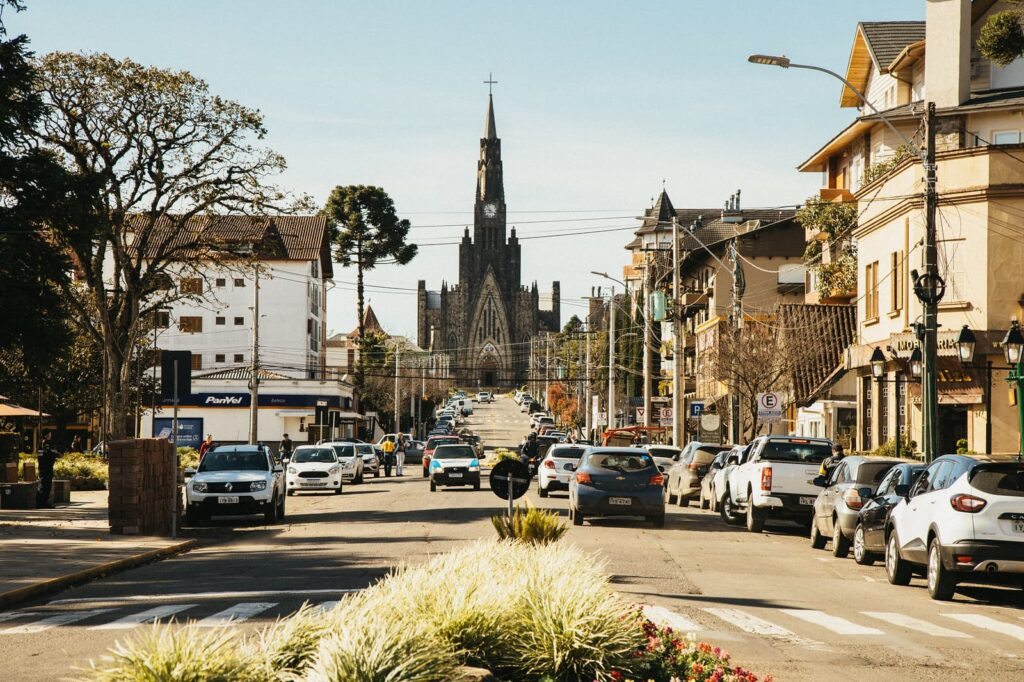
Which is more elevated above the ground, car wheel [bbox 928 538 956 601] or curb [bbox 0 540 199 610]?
car wheel [bbox 928 538 956 601]

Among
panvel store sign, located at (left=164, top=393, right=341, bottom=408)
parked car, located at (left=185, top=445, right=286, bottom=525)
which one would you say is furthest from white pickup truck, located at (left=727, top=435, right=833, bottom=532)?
panvel store sign, located at (left=164, top=393, right=341, bottom=408)

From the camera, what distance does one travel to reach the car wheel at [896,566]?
675 inches

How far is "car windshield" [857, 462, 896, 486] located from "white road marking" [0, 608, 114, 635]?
12.3 m

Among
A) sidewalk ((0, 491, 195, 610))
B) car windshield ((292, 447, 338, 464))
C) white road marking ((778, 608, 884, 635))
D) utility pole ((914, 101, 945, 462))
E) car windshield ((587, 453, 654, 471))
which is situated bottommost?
sidewalk ((0, 491, 195, 610))

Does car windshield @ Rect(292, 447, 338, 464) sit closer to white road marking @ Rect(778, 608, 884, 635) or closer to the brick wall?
the brick wall

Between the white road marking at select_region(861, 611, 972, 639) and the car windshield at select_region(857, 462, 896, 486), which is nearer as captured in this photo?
the white road marking at select_region(861, 611, 972, 639)

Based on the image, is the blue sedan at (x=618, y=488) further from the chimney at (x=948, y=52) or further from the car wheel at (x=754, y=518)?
the chimney at (x=948, y=52)

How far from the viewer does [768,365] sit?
49.1m

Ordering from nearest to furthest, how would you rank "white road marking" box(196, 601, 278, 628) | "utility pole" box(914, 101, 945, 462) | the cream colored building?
"white road marking" box(196, 601, 278, 628), "utility pole" box(914, 101, 945, 462), the cream colored building

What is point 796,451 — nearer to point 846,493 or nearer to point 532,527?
point 846,493

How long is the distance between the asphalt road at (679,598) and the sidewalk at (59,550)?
402mm

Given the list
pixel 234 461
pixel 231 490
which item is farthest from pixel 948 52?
pixel 231 490

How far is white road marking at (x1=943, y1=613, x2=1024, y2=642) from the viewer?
12.7 metres

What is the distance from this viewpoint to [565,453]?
39.2 m
